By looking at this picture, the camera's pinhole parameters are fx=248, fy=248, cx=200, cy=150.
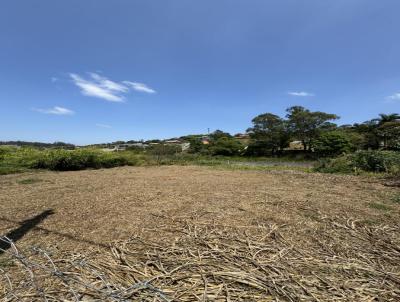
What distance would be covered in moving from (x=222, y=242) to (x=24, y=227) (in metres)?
2.71

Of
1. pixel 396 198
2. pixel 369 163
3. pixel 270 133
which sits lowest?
pixel 396 198

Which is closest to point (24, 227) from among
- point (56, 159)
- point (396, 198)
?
point (396, 198)

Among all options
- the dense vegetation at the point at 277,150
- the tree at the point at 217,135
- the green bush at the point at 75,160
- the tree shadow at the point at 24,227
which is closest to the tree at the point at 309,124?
the dense vegetation at the point at 277,150

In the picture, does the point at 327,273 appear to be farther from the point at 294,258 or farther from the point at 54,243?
the point at 54,243

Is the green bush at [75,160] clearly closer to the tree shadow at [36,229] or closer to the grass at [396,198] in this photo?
the tree shadow at [36,229]

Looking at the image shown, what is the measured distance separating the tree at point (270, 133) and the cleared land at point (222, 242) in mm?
28743

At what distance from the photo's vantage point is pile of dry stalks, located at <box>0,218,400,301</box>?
1.78 m

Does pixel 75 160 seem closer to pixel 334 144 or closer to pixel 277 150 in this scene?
pixel 334 144

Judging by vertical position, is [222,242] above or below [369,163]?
below

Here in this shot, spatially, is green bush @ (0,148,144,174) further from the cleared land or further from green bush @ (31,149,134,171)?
the cleared land

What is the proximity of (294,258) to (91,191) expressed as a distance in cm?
483

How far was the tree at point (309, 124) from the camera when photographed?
102 ft

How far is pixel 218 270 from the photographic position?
2098 mm

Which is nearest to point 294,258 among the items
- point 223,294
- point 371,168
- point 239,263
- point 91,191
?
point 239,263
